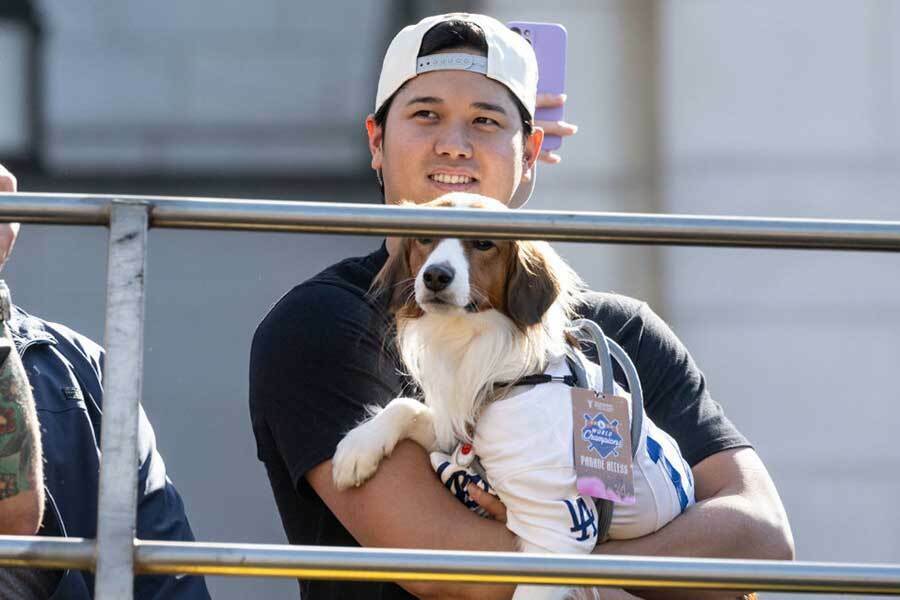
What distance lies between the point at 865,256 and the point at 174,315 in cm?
219

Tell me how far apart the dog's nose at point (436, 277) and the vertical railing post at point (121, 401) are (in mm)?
640

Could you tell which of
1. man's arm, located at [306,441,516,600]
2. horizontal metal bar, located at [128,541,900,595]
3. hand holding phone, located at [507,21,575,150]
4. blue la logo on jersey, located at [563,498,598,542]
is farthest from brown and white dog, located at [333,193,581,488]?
hand holding phone, located at [507,21,575,150]

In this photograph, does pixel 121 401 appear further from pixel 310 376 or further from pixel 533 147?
pixel 533 147

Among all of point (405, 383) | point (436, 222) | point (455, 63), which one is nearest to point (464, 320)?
point (405, 383)

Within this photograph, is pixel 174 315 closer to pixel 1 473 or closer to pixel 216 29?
pixel 216 29

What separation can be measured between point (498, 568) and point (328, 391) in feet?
2.04

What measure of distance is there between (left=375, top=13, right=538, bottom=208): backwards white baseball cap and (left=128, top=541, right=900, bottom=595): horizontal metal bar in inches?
44.5

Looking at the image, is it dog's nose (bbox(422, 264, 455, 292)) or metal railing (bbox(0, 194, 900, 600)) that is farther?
dog's nose (bbox(422, 264, 455, 292))

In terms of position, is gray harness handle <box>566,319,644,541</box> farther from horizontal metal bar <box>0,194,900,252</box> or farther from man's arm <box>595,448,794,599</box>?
horizontal metal bar <box>0,194,900,252</box>

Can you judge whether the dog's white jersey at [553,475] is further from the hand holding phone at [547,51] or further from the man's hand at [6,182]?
the hand holding phone at [547,51]

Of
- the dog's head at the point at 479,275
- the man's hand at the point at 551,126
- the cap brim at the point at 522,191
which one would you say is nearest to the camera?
the dog's head at the point at 479,275

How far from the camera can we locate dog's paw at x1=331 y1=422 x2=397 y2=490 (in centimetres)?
228

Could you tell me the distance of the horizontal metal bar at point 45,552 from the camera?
5.85 feet

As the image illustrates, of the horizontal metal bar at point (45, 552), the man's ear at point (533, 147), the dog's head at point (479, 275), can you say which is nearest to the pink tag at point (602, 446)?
the dog's head at point (479, 275)
